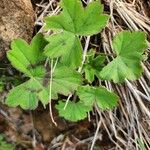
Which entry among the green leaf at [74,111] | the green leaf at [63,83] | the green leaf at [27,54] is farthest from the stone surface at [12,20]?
the green leaf at [74,111]

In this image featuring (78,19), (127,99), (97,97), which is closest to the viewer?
(78,19)

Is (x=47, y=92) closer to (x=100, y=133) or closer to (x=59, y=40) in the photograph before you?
(x=59, y=40)

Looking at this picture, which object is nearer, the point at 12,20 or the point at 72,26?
the point at 72,26

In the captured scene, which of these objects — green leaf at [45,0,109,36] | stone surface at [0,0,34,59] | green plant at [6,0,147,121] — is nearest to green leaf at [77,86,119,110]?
green plant at [6,0,147,121]

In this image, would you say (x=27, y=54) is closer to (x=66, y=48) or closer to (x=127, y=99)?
(x=66, y=48)

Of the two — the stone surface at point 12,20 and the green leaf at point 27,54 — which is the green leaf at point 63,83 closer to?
the green leaf at point 27,54

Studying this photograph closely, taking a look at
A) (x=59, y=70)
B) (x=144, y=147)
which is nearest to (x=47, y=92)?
(x=59, y=70)

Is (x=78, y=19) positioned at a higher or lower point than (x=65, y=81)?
higher

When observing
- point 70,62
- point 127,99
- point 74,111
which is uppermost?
point 70,62

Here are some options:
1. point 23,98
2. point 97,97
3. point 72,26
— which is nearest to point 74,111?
point 97,97
